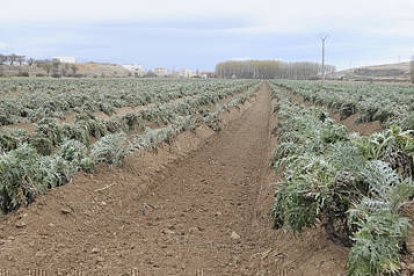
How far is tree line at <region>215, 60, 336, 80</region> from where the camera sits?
156 metres

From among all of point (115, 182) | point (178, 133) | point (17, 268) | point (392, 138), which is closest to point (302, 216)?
point (392, 138)

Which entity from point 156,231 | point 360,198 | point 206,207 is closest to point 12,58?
point 206,207

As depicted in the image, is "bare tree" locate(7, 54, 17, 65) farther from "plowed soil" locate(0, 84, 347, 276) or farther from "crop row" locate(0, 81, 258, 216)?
"plowed soil" locate(0, 84, 347, 276)

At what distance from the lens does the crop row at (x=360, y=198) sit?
3092 mm

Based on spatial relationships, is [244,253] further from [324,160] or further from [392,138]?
[392,138]

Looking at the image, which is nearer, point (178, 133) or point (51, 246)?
point (51, 246)

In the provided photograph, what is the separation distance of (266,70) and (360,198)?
158 meters

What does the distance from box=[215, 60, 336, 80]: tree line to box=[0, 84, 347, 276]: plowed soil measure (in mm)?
146873

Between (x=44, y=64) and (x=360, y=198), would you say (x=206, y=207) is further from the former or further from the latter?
(x=44, y=64)

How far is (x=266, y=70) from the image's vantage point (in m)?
158

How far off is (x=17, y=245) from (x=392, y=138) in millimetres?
4299

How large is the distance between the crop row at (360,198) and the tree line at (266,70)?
150115 millimetres

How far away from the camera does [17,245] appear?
4.79 meters

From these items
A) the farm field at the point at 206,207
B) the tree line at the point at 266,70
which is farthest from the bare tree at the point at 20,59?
the farm field at the point at 206,207
